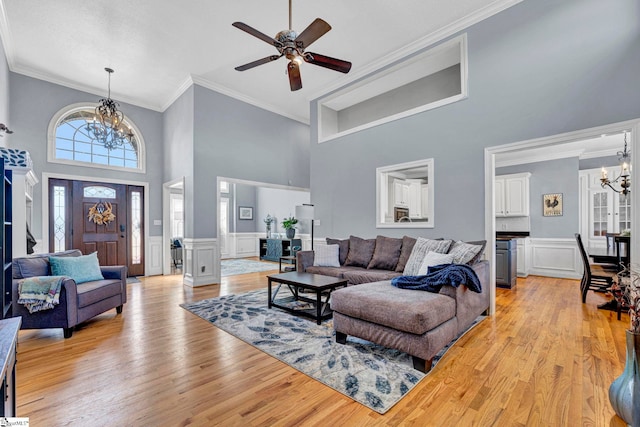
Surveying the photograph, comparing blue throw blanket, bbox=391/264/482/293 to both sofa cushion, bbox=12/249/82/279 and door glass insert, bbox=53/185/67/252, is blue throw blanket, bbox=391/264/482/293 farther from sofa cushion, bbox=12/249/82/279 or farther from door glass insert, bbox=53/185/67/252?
door glass insert, bbox=53/185/67/252

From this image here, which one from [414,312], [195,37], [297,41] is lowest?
[414,312]

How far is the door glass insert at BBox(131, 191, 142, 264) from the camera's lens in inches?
251

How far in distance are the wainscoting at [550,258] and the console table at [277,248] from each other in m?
5.58

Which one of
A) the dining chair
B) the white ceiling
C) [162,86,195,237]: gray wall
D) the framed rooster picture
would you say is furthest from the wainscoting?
[162,86,195,237]: gray wall

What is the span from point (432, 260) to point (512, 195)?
4609 millimetres

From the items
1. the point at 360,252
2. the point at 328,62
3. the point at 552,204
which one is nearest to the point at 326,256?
the point at 360,252

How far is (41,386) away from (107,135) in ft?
15.8

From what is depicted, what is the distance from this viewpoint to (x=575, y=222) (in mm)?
6137

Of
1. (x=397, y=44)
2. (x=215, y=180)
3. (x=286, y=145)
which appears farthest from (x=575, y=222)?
(x=215, y=180)

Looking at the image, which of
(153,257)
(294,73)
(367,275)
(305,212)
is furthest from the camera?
(153,257)

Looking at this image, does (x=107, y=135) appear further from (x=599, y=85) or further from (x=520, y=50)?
(x=599, y=85)

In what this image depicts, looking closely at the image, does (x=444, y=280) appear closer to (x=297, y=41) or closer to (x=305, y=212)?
(x=297, y=41)

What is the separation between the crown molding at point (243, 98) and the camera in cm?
561

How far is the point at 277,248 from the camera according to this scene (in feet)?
29.4
